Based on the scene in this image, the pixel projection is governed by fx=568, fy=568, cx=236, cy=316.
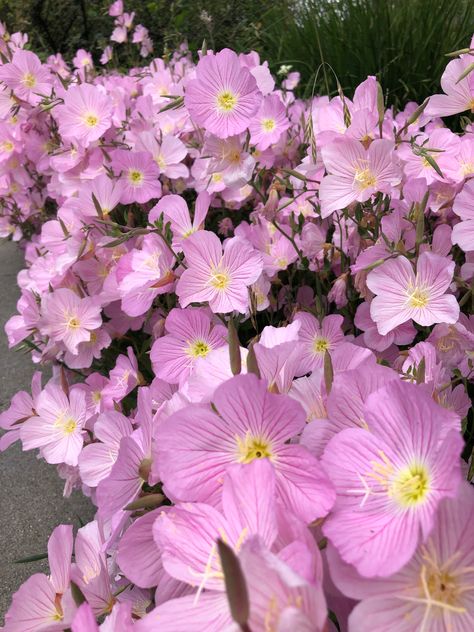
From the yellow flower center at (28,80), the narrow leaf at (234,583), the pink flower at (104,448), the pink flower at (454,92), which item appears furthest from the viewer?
the yellow flower center at (28,80)

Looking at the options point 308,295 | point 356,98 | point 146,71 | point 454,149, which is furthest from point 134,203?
point 146,71

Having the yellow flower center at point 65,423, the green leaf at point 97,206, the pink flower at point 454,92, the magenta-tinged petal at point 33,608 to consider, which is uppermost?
the pink flower at point 454,92

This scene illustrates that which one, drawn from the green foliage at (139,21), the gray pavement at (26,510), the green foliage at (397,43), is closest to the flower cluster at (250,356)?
the gray pavement at (26,510)

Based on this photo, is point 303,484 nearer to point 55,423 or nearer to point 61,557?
point 61,557

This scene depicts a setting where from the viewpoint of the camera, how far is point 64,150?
1.59 meters

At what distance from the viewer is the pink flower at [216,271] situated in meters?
1.00

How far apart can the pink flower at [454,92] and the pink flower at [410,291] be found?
1.19 feet

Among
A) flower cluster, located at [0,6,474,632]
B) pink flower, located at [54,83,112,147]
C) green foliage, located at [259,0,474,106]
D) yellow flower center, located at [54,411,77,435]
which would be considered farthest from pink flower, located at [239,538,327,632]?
green foliage, located at [259,0,474,106]

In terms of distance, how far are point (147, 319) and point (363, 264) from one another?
473 mm

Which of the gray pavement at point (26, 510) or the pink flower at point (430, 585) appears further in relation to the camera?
the gray pavement at point (26, 510)

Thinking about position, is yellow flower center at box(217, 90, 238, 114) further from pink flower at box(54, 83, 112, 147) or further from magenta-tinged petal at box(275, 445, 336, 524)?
magenta-tinged petal at box(275, 445, 336, 524)

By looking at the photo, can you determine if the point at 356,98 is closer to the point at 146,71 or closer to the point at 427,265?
the point at 427,265

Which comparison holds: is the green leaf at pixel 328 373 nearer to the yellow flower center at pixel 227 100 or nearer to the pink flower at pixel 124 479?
the pink flower at pixel 124 479

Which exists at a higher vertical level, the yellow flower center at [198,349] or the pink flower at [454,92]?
the pink flower at [454,92]
